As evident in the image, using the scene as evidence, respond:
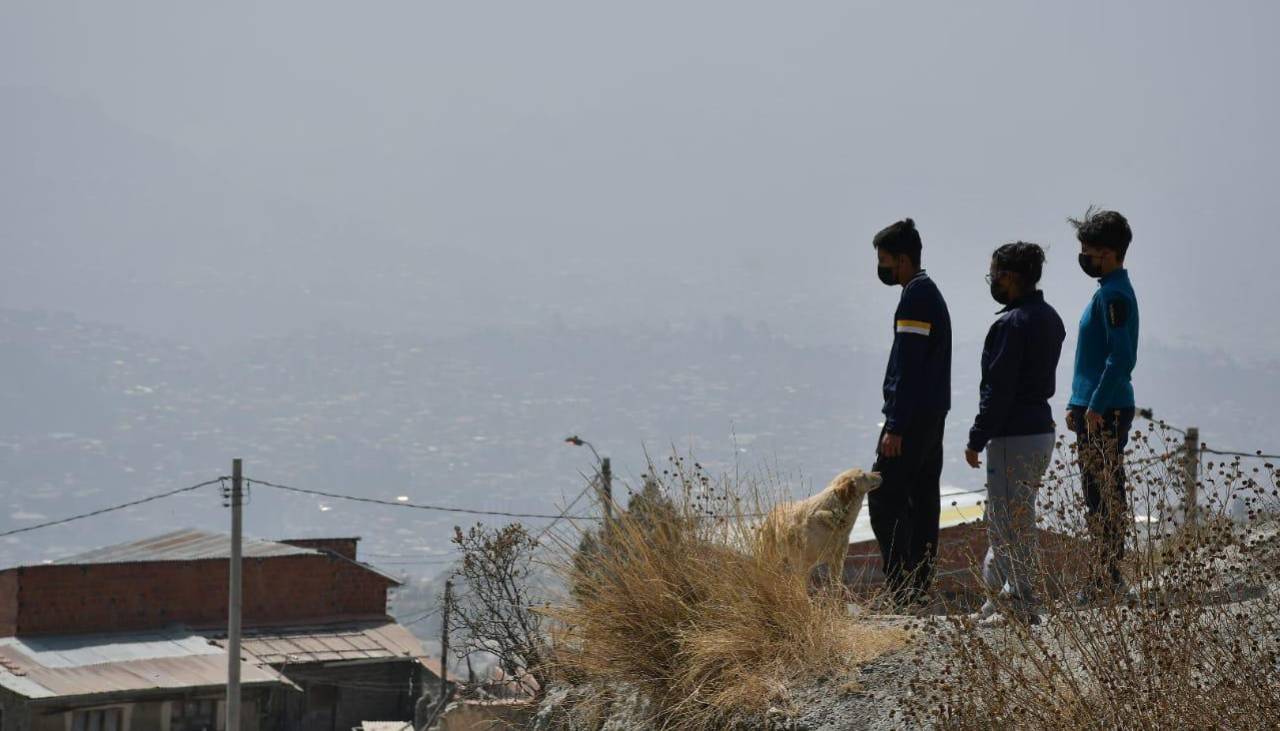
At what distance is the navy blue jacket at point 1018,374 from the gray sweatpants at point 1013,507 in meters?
0.07

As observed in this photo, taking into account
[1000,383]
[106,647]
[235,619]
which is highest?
[1000,383]

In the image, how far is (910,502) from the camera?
7.59 m

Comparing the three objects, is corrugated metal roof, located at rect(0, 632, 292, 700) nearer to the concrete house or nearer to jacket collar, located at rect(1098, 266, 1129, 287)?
the concrete house

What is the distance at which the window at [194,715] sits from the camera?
35.6 m

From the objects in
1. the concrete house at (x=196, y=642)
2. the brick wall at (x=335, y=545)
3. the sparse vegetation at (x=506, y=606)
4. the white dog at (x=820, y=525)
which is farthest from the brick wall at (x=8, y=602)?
the white dog at (x=820, y=525)

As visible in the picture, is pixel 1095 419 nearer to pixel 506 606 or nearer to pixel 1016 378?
pixel 1016 378

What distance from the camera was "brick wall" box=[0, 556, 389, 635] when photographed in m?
40.8

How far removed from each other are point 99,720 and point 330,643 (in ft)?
30.7

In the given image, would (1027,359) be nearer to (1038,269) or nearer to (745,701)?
(1038,269)

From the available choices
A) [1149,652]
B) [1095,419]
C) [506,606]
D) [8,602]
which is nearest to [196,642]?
[8,602]

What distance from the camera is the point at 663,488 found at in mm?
7469

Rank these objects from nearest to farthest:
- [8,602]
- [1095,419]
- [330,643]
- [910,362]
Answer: [1095,419], [910,362], [8,602], [330,643]

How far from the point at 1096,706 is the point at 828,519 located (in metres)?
2.65

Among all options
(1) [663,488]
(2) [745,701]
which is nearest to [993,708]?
(2) [745,701]
